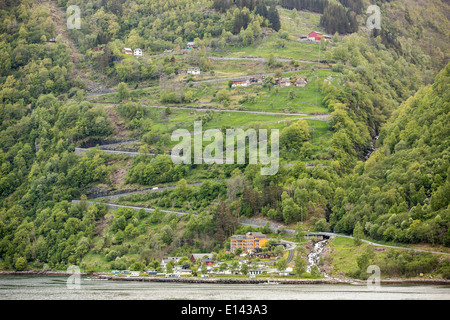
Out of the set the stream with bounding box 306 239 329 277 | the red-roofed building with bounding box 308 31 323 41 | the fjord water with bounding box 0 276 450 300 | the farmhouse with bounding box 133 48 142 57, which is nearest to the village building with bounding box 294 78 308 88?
the red-roofed building with bounding box 308 31 323 41

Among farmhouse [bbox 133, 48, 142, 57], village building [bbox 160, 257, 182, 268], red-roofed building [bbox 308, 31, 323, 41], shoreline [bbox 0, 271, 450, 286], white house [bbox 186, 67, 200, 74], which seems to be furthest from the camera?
farmhouse [bbox 133, 48, 142, 57]

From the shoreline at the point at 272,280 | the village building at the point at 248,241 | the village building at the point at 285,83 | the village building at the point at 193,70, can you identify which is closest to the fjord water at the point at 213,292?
the shoreline at the point at 272,280

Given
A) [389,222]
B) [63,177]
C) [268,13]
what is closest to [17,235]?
[63,177]

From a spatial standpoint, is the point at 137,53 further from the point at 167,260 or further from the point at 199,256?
the point at 199,256

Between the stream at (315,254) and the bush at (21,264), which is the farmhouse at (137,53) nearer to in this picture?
the bush at (21,264)

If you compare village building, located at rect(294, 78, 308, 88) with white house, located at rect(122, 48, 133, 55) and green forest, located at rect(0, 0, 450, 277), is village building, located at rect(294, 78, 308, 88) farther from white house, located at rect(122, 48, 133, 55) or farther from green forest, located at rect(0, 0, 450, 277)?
white house, located at rect(122, 48, 133, 55)

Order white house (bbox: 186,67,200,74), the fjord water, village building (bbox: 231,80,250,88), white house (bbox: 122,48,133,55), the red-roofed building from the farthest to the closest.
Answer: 1. white house (bbox: 122,48,133,55)
2. the red-roofed building
3. white house (bbox: 186,67,200,74)
4. village building (bbox: 231,80,250,88)
5. the fjord water
